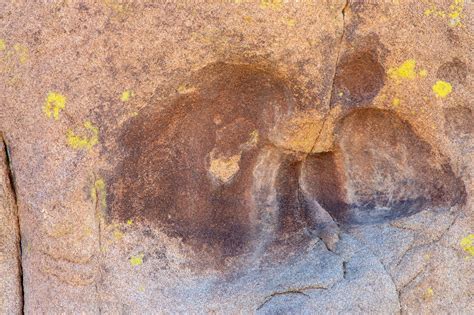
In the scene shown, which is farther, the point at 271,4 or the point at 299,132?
the point at 299,132

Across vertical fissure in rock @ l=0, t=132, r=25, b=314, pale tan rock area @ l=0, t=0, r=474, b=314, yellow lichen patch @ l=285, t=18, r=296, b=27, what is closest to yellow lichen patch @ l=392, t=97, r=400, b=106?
pale tan rock area @ l=0, t=0, r=474, b=314

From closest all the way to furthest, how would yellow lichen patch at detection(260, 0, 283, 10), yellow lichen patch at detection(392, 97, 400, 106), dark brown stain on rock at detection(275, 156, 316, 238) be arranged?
yellow lichen patch at detection(260, 0, 283, 10)
yellow lichen patch at detection(392, 97, 400, 106)
dark brown stain on rock at detection(275, 156, 316, 238)

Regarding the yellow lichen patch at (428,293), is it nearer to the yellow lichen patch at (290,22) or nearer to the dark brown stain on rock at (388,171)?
the dark brown stain on rock at (388,171)

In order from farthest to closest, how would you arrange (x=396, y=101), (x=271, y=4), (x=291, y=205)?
1. (x=291, y=205)
2. (x=396, y=101)
3. (x=271, y=4)

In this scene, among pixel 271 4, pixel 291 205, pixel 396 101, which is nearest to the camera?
pixel 271 4

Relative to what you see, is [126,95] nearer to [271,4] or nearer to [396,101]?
[271,4]

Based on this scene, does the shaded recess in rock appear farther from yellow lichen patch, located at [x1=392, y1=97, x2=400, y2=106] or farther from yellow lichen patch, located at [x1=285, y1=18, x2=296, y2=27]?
yellow lichen patch, located at [x1=392, y1=97, x2=400, y2=106]

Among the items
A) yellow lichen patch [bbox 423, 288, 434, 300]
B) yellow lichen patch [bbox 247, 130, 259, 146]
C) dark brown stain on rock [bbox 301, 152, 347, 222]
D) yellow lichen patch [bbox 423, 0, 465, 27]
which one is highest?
yellow lichen patch [bbox 423, 0, 465, 27]

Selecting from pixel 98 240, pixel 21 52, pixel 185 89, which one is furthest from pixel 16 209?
pixel 185 89
